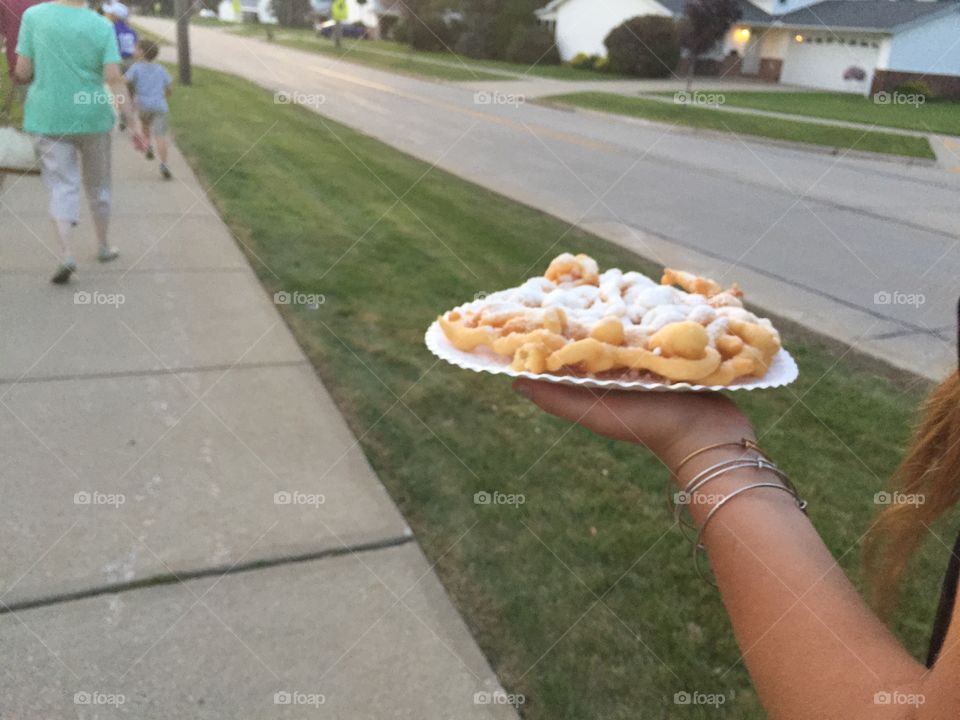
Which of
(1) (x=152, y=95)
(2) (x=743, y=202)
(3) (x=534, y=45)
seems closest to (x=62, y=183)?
(1) (x=152, y=95)

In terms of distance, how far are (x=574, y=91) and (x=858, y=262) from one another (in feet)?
62.2

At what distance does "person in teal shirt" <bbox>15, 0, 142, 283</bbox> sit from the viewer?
5.76 m

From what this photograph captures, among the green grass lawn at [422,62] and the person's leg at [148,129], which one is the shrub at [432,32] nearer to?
the green grass lawn at [422,62]

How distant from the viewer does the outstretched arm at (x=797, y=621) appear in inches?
41.9

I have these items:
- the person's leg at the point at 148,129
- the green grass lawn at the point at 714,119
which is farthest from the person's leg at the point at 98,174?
the green grass lawn at the point at 714,119

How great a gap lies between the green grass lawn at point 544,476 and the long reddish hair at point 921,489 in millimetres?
1208

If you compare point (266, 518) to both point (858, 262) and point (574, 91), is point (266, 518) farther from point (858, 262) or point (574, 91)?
point (574, 91)

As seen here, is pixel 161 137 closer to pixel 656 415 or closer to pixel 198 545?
pixel 198 545

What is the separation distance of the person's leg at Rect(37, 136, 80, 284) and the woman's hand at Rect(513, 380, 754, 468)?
5.17 meters

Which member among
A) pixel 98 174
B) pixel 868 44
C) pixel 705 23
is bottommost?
pixel 705 23

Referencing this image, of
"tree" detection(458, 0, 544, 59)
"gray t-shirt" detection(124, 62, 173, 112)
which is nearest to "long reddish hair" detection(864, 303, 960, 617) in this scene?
"gray t-shirt" detection(124, 62, 173, 112)

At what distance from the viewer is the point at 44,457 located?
3.68 m

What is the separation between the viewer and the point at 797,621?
1.19 meters

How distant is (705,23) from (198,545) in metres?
19.2
